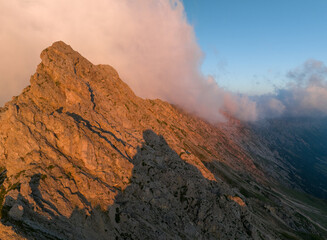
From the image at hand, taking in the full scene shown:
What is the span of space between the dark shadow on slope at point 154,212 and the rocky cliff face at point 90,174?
329 millimetres

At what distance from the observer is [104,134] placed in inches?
3725

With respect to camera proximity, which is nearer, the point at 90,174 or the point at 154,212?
the point at 90,174

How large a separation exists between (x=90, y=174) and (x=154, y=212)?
3213 centimetres

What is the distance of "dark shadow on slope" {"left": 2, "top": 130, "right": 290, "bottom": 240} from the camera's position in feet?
186

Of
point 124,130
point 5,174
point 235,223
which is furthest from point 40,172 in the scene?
point 235,223

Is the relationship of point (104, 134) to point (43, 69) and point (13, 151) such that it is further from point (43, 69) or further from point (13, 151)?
point (43, 69)

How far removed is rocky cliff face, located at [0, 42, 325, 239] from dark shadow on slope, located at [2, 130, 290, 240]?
329 mm

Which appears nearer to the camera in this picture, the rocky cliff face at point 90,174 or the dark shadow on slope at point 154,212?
the dark shadow on slope at point 154,212

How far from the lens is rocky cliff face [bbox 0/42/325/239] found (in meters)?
61.4

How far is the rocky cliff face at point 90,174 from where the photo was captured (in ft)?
202

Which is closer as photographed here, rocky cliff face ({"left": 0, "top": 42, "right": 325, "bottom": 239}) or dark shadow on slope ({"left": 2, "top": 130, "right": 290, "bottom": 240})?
dark shadow on slope ({"left": 2, "top": 130, "right": 290, "bottom": 240})

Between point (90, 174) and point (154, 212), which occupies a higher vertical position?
point (154, 212)

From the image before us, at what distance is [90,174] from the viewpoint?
78562 millimetres

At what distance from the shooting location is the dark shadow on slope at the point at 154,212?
56.8 metres
